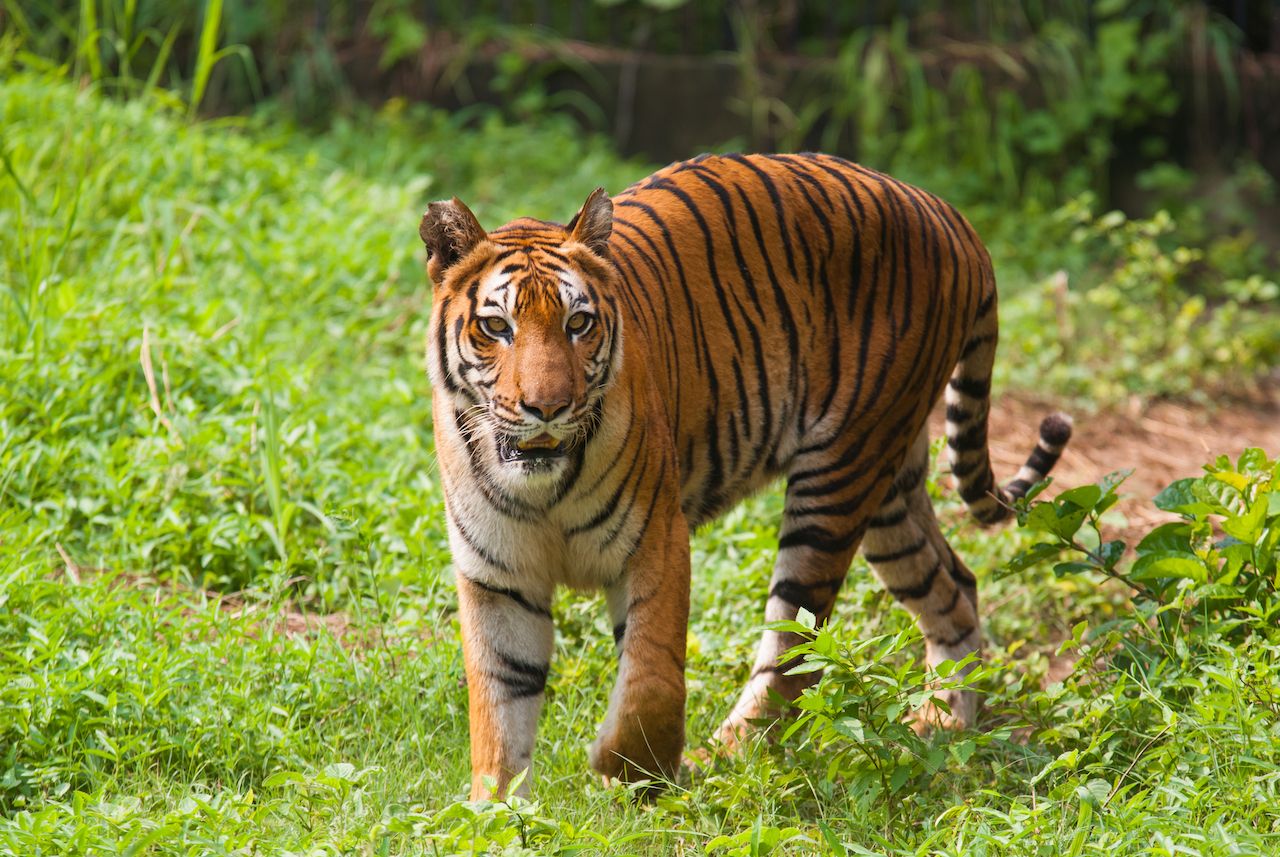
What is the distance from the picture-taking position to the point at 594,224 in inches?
128

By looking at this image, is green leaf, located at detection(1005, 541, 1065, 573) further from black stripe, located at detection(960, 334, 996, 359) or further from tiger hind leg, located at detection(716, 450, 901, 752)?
black stripe, located at detection(960, 334, 996, 359)

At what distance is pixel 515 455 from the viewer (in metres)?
3.02

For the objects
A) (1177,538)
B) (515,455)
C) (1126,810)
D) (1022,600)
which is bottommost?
(1022,600)

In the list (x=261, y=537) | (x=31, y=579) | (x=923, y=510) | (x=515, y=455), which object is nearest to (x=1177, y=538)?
(x=923, y=510)

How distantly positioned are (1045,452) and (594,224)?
164cm

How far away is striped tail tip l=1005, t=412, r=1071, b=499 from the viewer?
4055 mm

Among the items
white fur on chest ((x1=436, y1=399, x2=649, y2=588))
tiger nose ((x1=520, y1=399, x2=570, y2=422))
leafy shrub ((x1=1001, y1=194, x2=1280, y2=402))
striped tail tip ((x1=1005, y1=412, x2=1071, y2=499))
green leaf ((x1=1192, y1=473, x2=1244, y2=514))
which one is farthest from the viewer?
leafy shrub ((x1=1001, y1=194, x2=1280, y2=402))

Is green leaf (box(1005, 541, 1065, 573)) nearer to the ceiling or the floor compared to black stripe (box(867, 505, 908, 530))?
nearer to the ceiling

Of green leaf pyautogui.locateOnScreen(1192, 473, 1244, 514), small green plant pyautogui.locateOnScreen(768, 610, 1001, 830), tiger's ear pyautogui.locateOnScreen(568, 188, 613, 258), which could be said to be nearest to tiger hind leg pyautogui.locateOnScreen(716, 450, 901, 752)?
small green plant pyautogui.locateOnScreen(768, 610, 1001, 830)

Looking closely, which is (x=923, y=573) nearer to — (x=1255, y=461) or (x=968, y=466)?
(x=968, y=466)

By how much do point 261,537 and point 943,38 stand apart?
21.0 ft

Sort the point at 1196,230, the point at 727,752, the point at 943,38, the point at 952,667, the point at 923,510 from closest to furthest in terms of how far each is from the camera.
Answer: the point at 952,667 < the point at 727,752 < the point at 923,510 < the point at 1196,230 < the point at 943,38

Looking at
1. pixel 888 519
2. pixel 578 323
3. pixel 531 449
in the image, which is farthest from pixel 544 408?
pixel 888 519

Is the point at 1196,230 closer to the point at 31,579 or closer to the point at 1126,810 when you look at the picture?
the point at 1126,810
